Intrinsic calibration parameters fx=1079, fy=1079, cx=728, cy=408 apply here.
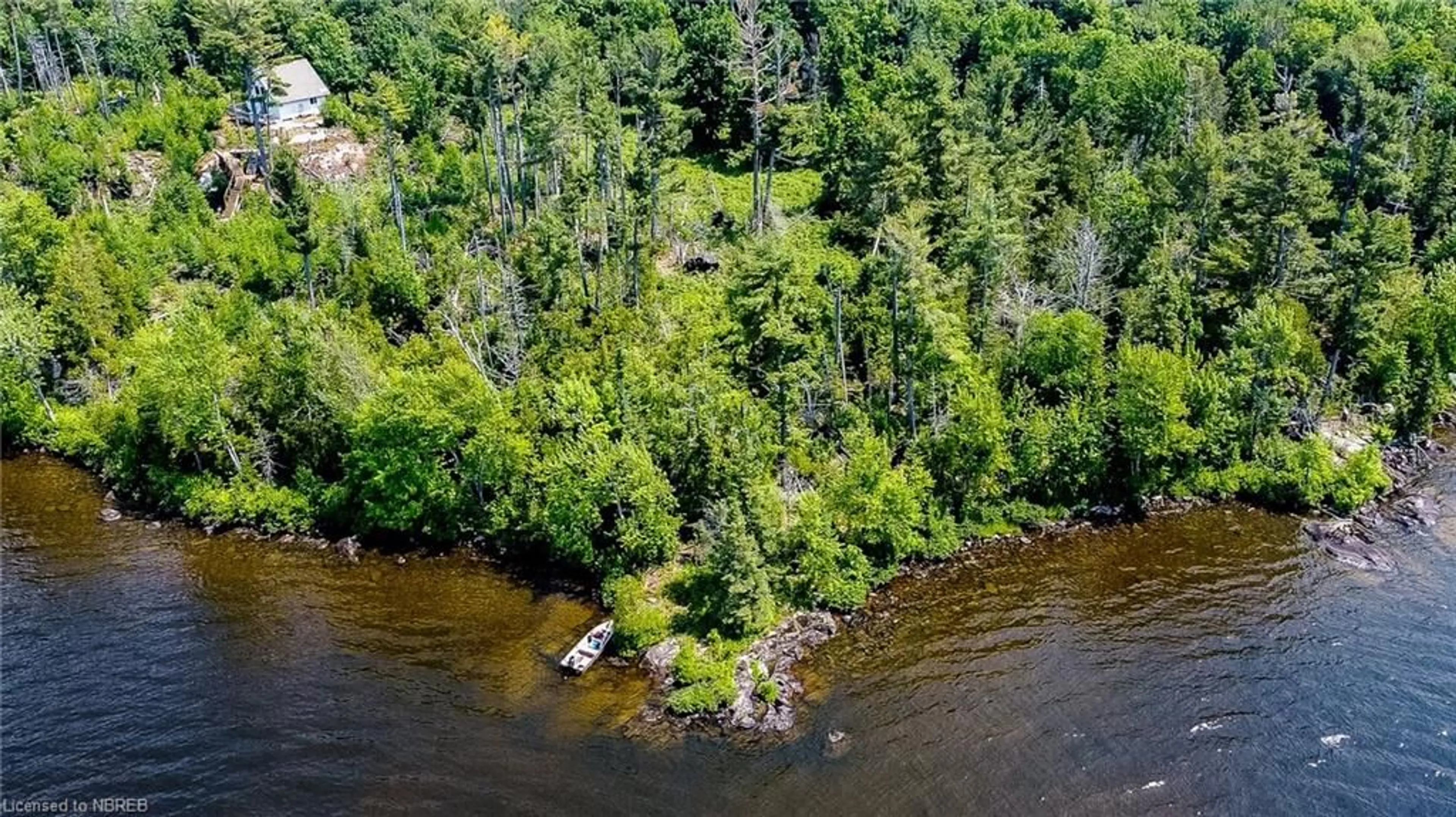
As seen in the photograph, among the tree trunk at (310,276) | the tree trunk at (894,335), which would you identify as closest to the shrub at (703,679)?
the tree trunk at (894,335)

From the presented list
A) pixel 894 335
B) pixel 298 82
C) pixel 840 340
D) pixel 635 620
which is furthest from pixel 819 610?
pixel 298 82

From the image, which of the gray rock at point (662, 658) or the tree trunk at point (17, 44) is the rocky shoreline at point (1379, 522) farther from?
the tree trunk at point (17, 44)

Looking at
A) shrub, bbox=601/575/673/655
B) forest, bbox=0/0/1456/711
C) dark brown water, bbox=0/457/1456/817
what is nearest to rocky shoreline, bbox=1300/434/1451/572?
dark brown water, bbox=0/457/1456/817

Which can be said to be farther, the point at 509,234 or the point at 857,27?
the point at 857,27

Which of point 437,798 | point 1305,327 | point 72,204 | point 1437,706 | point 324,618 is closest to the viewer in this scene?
point 437,798

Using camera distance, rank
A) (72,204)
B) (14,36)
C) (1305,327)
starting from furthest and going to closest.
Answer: (14,36)
(72,204)
(1305,327)

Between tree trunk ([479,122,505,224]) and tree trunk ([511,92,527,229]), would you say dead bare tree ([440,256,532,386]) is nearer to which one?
tree trunk ([511,92,527,229])

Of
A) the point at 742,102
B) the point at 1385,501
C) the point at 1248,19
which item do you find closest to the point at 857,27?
the point at 742,102

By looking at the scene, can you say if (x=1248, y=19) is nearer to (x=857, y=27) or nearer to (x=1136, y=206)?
(x=857, y=27)
